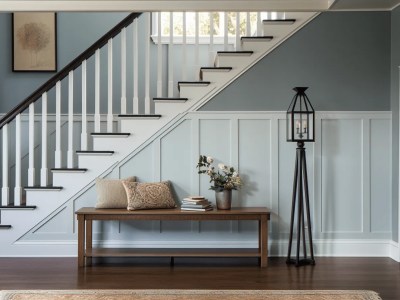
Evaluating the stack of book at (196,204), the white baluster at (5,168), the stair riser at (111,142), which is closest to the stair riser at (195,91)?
the stair riser at (111,142)

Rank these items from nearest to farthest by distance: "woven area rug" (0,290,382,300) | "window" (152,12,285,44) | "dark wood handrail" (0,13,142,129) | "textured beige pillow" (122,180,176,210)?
"woven area rug" (0,290,382,300)
"textured beige pillow" (122,180,176,210)
"dark wood handrail" (0,13,142,129)
"window" (152,12,285,44)

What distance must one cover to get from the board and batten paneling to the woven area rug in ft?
4.79

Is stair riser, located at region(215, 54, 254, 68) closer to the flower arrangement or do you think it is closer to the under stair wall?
the under stair wall

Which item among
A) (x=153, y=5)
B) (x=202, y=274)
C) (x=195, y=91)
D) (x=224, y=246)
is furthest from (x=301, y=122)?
(x=153, y=5)

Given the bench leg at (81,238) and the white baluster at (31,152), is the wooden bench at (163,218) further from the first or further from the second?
the white baluster at (31,152)

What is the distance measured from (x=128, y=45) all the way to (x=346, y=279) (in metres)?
3.88

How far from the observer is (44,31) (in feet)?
22.8

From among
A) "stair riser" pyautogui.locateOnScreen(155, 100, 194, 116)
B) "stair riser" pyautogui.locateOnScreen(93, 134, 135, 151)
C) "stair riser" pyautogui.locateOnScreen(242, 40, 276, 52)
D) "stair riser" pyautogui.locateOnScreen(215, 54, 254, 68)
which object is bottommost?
"stair riser" pyautogui.locateOnScreen(93, 134, 135, 151)

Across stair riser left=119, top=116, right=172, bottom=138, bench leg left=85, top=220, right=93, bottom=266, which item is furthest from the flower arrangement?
bench leg left=85, top=220, right=93, bottom=266

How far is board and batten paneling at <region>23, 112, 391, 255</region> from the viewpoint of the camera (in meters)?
5.71

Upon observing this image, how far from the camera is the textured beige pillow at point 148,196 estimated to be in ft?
17.3

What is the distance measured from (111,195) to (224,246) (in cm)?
125

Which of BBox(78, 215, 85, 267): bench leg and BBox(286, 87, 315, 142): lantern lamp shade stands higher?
BBox(286, 87, 315, 142): lantern lamp shade

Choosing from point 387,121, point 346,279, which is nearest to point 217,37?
point 387,121
